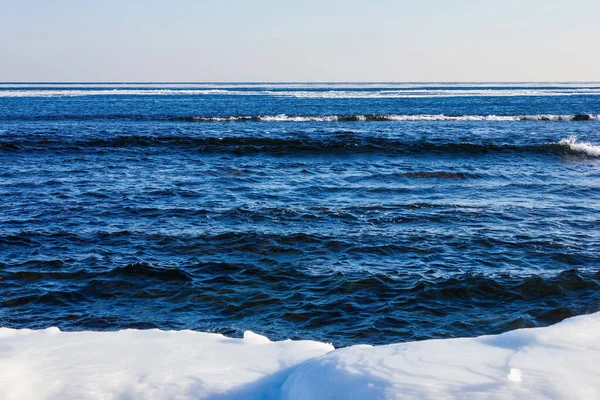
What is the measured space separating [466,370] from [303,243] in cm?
728

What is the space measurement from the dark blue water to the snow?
6.93ft

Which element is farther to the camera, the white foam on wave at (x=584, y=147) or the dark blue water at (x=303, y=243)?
the white foam on wave at (x=584, y=147)

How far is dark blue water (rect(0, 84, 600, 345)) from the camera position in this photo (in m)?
8.24

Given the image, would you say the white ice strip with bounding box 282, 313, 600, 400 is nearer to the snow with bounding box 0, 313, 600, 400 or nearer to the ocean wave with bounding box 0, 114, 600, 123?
the snow with bounding box 0, 313, 600, 400

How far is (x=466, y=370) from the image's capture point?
4.29 meters

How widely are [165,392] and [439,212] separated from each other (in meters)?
10.3

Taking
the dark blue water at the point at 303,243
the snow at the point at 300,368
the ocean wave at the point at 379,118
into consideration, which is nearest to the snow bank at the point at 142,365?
the snow at the point at 300,368

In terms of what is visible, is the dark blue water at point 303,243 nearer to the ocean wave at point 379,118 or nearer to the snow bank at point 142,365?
the snow bank at point 142,365

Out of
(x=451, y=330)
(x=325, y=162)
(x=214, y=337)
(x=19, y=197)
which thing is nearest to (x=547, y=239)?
(x=451, y=330)

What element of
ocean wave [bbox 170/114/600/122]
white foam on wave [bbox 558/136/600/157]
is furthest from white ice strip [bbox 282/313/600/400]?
ocean wave [bbox 170/114/600/122]

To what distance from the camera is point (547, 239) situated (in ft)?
37.5

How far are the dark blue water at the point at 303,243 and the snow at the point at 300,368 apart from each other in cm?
211

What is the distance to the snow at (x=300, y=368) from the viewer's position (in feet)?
13.2

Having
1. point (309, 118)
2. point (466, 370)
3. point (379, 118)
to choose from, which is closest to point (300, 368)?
point (466, 370)
